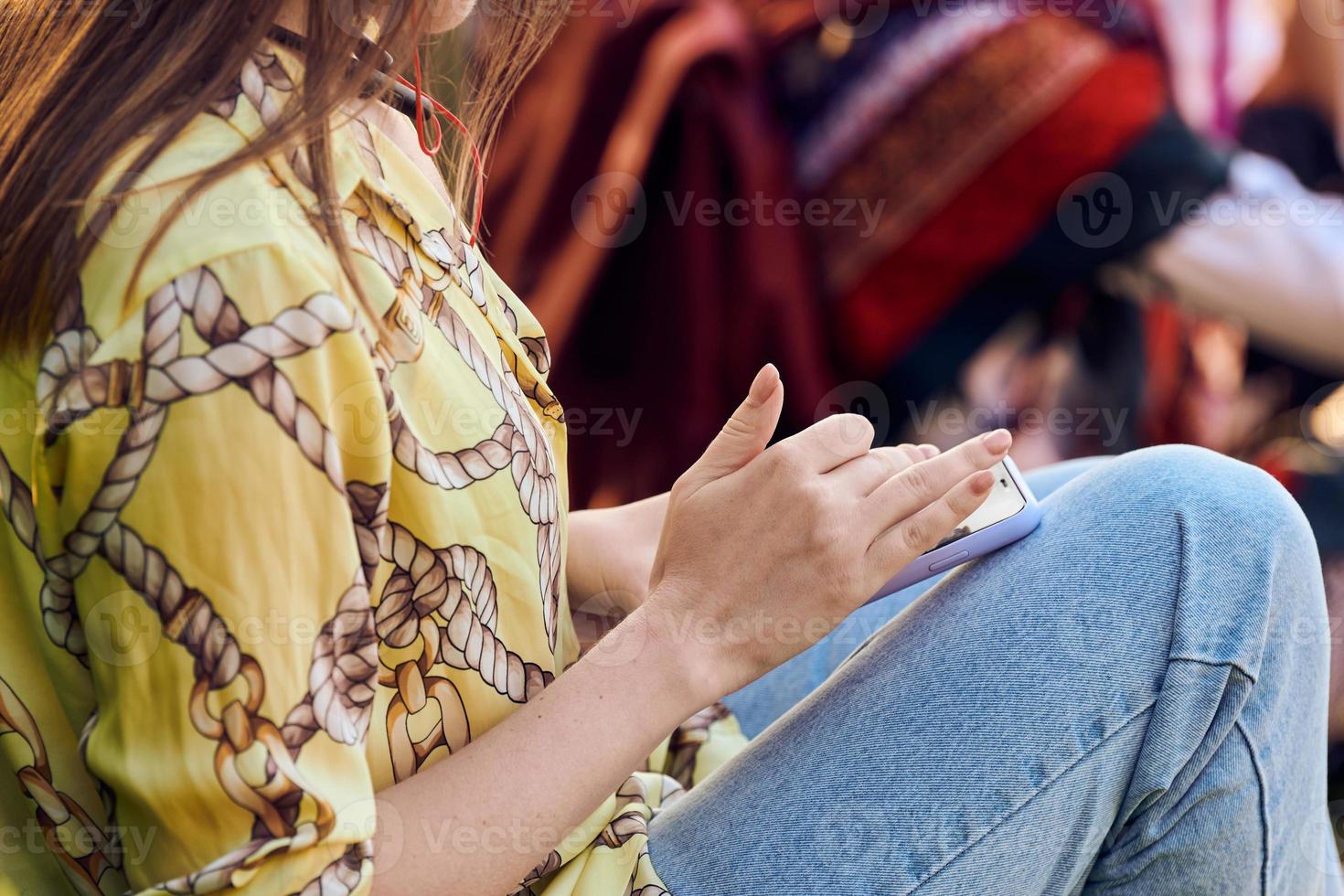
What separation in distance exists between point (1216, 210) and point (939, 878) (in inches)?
37.1

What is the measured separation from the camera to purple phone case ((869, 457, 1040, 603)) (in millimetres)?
735

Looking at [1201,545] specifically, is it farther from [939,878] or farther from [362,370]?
[362,370]

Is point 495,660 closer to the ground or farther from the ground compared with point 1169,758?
farther from the ground

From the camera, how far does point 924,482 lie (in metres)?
0.70

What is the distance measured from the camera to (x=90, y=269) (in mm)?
526

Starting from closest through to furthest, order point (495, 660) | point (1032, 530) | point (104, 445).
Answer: point (104, 445), point (495, 660), point (1032, 530)

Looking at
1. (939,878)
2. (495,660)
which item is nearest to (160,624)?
(495,660)

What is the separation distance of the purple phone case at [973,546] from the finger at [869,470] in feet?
0.17

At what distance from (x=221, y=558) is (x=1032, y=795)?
0.41 meters
